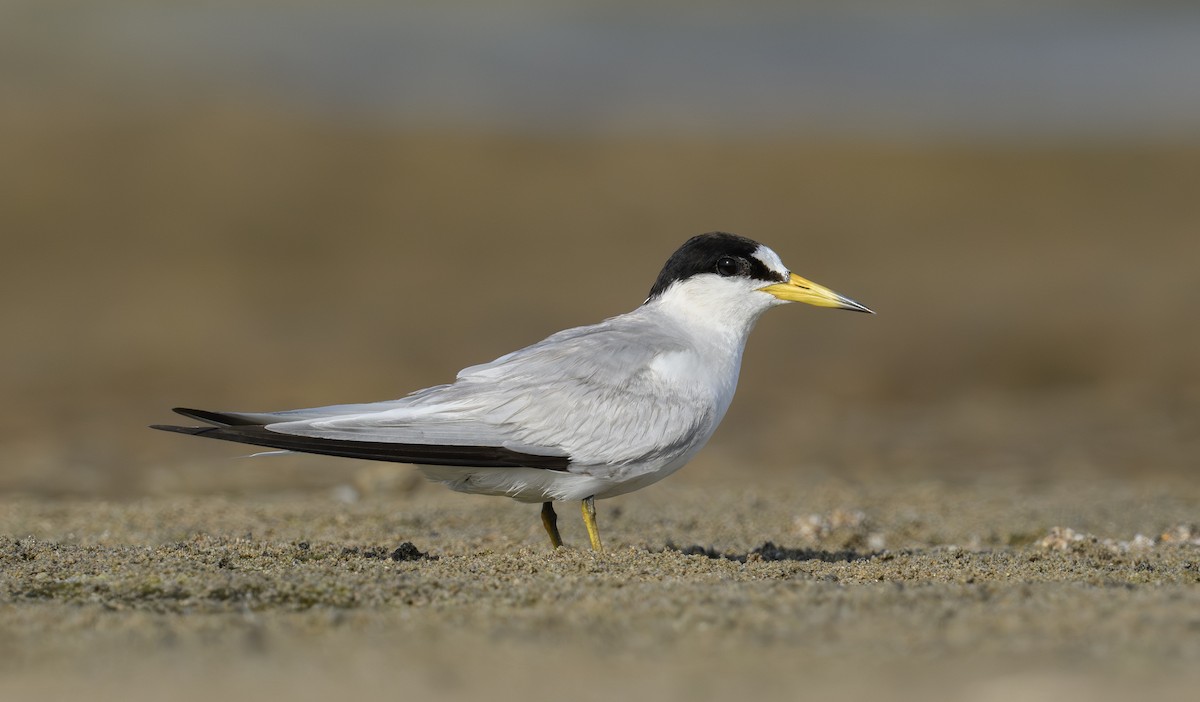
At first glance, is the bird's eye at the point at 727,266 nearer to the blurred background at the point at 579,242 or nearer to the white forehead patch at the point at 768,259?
the white forehead patch at the point at 768,259

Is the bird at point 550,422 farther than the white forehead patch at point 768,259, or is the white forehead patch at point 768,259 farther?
the white forehead patch at point 768,259

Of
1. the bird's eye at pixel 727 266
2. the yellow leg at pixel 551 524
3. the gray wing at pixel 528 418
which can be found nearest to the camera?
the gray wing at pixel 528 418

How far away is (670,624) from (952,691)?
0.78m

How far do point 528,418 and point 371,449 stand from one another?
0.56 metres

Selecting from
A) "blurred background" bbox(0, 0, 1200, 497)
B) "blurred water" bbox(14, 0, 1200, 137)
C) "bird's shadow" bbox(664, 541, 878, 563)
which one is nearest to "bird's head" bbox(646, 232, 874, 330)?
"bird's shadow" bbox(664, 541, 878, 563)

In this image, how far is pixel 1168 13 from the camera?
112ft

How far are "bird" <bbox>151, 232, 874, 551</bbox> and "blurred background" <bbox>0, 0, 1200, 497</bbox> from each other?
3392 millimetres

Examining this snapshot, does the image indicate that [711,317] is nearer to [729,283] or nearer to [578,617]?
[729,283]

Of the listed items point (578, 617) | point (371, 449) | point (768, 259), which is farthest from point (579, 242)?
point (578, 617)

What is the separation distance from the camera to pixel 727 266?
5.48m

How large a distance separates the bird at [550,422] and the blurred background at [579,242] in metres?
3.39

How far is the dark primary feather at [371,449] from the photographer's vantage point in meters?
4.49

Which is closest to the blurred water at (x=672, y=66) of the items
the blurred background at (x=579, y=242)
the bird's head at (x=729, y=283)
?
the blurred background at (x=579, y=242)

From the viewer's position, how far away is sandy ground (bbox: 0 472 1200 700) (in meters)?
2.94
